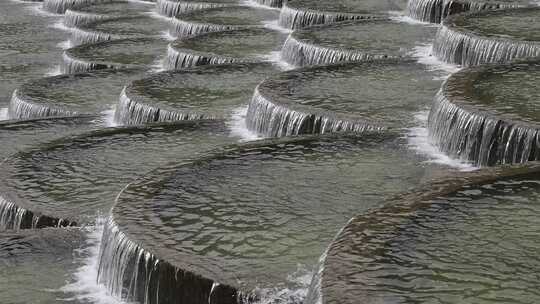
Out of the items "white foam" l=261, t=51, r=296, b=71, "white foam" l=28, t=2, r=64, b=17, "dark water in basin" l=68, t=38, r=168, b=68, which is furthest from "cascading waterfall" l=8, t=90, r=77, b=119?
"white foam" l=28, t=2, r=64, b=17

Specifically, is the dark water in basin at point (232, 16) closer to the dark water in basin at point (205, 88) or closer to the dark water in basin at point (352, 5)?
the dark water in basin at point (352, 5)

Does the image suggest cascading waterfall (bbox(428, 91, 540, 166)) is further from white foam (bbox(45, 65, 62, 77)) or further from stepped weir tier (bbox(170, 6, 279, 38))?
white foam (bbox(45, 65, 62, 77))

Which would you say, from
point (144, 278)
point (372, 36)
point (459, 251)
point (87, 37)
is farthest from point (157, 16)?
point (459, 251)

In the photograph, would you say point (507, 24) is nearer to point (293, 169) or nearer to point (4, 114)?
point (293, 169)

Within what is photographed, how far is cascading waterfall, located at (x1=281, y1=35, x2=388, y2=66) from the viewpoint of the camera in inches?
649

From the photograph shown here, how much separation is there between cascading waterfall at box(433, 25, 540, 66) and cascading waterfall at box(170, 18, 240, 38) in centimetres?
632

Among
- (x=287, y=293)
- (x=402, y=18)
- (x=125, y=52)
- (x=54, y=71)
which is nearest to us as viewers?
(x=287, y=293)

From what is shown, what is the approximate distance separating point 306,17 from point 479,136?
33.2 ft

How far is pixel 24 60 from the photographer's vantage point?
2314cm

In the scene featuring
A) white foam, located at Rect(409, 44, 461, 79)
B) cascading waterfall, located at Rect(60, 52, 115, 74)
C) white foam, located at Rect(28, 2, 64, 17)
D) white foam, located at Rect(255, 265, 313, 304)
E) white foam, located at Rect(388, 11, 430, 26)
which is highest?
white foam, located at Rect(409, 44, 461, 79)

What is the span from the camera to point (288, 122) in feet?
43.4

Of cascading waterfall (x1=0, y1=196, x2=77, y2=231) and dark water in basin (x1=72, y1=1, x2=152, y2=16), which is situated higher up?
cascading waterfall (x1=0, y1=196, x2=77, y2=231)

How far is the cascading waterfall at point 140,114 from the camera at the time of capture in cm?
1474

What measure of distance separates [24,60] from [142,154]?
11058mm
